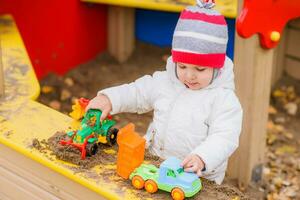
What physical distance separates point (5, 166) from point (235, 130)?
879mm

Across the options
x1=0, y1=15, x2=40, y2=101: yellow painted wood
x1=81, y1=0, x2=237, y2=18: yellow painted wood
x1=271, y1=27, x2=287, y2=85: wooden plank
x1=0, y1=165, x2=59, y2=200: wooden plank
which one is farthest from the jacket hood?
x1=271, y1=27, x2=287, y2=85: wooden plank

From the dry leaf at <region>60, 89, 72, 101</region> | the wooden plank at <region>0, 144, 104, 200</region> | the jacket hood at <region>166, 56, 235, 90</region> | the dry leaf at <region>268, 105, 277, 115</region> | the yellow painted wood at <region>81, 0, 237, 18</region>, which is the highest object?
the jacket hood at <region>166, 56, 235, 90</region>

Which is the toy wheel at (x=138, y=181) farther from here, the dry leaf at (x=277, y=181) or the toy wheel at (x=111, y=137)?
the dry leaf at (x=277, y=181)

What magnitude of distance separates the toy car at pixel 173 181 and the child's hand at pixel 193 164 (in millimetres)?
12

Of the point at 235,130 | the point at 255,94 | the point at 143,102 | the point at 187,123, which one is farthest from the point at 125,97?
the point at 255,94

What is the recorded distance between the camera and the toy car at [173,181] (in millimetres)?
1758

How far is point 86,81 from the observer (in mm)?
3988

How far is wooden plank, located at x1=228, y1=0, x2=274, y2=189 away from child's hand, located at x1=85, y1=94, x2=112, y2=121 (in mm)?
741

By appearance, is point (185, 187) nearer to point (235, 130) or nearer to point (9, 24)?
point (235, 130)

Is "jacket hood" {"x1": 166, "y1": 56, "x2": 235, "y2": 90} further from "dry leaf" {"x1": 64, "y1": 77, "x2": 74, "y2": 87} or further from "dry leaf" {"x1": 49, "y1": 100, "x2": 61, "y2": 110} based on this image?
"dry leaf" {"x1": 64, "y1": 77, "x2": 74, "y2": 87}

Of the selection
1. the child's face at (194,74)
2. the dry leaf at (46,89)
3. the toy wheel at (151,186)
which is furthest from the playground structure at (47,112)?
the dry leaf at (46,89)

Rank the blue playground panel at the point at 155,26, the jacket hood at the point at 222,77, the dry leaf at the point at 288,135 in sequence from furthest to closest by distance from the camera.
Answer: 1. the blue playground panel at the point at 155,26
2. the dry leaf at the point at 288,135
3. the jacket hood at the point at 222,77

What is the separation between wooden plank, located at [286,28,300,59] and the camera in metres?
3.88

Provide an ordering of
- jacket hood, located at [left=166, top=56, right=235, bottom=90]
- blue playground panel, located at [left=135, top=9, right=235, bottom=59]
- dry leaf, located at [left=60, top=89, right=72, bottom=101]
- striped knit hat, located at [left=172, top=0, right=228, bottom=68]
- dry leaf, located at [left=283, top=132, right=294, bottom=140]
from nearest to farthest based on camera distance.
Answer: striped knit hat, located at [left=172, top=0, right=228, bottom=68], jacket hood, located at [left=166, top=56, right=235, bottom=90], dry leaf, located at [left=283, top=132, right=294, bottom=140], dry leaf, located at [left=60, top=89, right=72, bottom=101], blue playground panel, located at [left=135, top=9, right=235, bottom=59]
